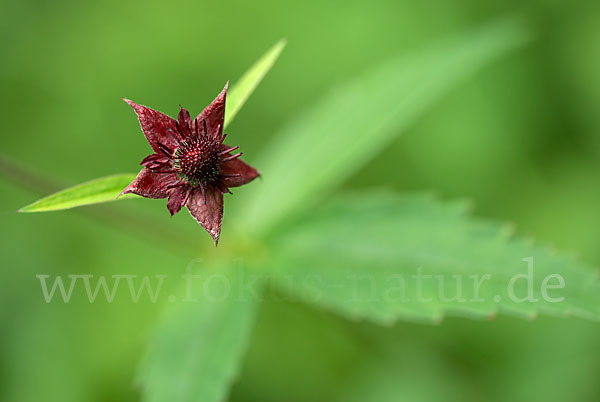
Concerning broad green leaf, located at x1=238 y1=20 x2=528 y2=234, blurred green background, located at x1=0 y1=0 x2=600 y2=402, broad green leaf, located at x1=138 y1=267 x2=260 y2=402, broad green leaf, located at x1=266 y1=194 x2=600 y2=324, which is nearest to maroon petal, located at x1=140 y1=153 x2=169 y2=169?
broad green leaf, located at x1=138 y1=267 x2=260 y2=402

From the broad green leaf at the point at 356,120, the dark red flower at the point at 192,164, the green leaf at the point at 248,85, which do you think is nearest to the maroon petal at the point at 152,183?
the dark red flower at the point at 192,164

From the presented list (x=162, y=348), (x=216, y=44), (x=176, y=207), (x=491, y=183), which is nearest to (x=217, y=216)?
(x=176, y=207)

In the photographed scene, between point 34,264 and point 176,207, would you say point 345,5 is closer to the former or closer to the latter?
point 34,264

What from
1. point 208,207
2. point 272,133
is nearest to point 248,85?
point 208,207

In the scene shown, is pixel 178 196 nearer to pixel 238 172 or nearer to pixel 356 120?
pixel 238 172

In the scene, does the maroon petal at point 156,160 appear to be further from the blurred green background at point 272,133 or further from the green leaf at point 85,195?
the blurred green background at point 272,133
